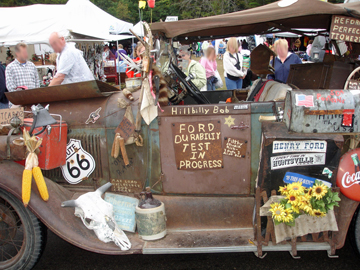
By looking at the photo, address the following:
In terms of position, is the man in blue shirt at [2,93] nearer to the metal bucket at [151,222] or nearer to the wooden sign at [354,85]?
the metal bucket at [151,222]

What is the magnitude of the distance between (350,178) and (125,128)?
1917 mm

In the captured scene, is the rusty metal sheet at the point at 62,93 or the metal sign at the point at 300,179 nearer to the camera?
the metal sign at the point at 300,179

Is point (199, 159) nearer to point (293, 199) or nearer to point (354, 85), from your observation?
point (293, 199)

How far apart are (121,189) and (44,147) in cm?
80

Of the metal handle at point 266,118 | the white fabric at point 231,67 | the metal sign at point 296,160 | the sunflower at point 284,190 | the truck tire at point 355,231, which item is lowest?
the truck tire at point 355,231

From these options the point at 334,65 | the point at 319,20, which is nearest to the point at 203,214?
the point at 334,65

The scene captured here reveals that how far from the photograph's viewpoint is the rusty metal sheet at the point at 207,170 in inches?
108

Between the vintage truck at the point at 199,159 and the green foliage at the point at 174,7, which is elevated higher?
the green foliage at the point at 174,7

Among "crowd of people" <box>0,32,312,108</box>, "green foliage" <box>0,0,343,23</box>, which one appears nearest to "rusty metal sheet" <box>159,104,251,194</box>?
"crowd of people" <box>0,32,312,108</box>

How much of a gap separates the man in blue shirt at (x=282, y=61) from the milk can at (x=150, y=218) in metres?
3.28

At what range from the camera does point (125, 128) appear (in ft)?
9.19

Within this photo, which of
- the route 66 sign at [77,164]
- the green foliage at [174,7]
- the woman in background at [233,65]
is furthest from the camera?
the green foliage at [174,7]

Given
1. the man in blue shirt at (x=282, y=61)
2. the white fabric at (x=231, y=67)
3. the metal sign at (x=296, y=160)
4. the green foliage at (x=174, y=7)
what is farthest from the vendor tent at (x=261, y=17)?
the green foliage at (x=174, y=7)

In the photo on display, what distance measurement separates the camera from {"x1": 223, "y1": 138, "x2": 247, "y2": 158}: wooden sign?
9.02 feet
